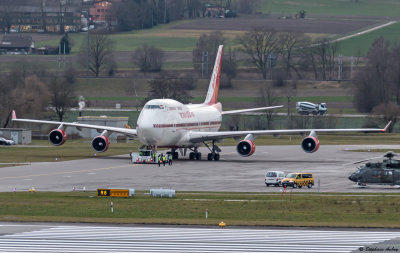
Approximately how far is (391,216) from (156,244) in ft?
49.3

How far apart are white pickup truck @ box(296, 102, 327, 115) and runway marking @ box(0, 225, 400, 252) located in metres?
110

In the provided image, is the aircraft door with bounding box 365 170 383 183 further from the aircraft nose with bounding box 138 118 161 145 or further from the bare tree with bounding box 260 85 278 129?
the bare tree with bounding box 260 85 278 129

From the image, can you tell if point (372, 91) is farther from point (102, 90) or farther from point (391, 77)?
point (102, 90)

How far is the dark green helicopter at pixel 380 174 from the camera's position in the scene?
212 ft

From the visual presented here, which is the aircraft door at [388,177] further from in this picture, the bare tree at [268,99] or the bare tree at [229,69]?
the bare tree at [229,69]

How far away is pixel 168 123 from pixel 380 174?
1014 inches

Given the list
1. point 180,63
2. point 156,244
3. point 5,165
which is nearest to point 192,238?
point 156,244

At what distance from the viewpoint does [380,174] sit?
64.9 meters

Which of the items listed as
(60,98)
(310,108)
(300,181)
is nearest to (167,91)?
(60,98)

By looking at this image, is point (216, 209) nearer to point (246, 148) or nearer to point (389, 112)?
point (246, 148)

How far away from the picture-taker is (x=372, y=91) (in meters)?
156

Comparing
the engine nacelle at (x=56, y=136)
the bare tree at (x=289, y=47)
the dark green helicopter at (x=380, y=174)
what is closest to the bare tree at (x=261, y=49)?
the bare tree at (x=289, y=47)

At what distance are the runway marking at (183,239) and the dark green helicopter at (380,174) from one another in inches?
878

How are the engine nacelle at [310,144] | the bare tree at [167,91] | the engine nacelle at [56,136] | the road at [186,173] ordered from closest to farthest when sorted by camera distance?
1. the road at [186,173]
2. the engine nacelle at [310,144]
3. the engine nacelle at [56,136]
4. the bare tree at [167,91]
